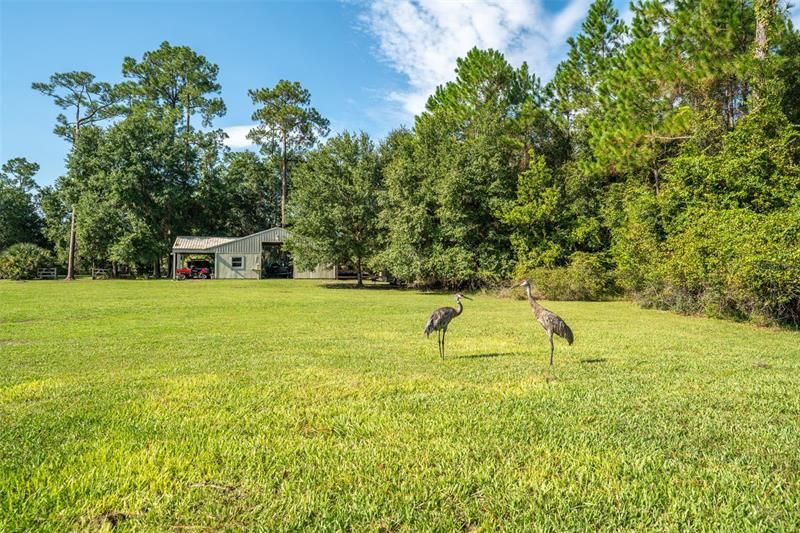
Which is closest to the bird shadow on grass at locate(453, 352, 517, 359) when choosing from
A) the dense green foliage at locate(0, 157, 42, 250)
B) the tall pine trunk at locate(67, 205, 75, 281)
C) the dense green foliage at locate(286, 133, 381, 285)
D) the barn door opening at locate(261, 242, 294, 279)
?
the dense green foliage at locate(286, 133, 381, 285)

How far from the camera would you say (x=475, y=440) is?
3.64 meters

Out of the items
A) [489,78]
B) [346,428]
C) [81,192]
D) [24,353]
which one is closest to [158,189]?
[81,192]

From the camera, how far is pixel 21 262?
3469 centimetres

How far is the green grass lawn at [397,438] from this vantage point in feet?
8.66

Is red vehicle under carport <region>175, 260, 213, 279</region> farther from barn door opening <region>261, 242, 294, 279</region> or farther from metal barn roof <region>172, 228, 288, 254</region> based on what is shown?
barn door opening <region>261, 242, 294, 279</region>

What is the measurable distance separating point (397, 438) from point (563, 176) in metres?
23.8

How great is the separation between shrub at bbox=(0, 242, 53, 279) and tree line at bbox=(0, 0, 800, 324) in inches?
139

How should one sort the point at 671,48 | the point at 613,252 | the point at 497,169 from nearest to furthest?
the point at 671,48
the point at 613,252
the point at 497,169

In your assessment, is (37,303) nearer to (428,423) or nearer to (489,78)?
(428,423)

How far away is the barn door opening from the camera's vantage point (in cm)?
4256

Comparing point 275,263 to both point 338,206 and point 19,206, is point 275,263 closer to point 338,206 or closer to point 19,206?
point 338,206

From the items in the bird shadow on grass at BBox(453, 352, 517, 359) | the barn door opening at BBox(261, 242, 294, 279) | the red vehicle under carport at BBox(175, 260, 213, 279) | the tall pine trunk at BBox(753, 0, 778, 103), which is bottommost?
the bird shadow on grass at BBox(453, 352, 517, 359)

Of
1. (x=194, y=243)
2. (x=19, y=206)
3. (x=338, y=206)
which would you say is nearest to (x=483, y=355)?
(x=338, y=206)

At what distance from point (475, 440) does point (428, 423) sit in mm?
535
